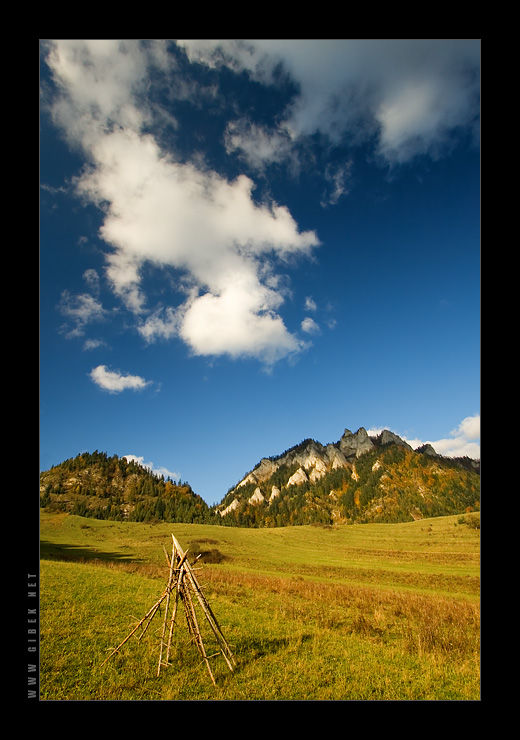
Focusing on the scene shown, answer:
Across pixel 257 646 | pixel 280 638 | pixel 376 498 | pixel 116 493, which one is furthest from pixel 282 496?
pixel 257 646

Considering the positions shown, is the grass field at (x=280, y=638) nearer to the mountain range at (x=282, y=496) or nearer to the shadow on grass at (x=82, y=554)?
the shadow on grass at (x=82, y=554)

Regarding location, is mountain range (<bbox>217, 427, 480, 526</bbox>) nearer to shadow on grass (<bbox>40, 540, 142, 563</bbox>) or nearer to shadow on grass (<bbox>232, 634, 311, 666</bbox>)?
shadow on grass (<bbox>40, 540, 142, 563</bbox>)

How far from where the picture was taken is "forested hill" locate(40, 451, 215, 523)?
119 metres

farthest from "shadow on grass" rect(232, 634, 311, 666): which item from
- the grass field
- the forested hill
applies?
the forested hill

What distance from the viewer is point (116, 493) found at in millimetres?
153750

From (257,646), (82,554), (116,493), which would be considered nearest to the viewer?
(257,646)

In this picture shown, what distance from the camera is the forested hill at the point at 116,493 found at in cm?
11912

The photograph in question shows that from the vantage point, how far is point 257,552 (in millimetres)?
59000

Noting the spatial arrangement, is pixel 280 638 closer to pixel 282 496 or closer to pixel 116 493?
pixel 116 493
